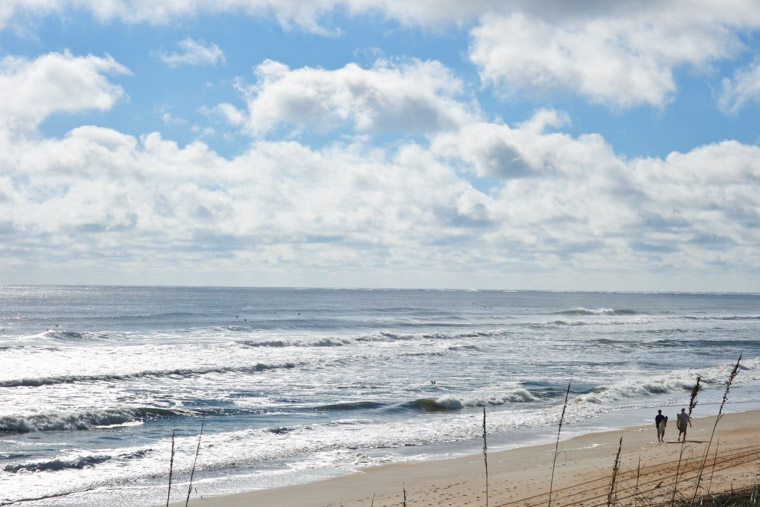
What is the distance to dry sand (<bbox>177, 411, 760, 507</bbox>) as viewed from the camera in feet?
41.5

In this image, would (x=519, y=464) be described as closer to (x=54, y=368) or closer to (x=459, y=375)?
(x=459, y=375)

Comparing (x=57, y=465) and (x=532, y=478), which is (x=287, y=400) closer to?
(x=57, y=465)

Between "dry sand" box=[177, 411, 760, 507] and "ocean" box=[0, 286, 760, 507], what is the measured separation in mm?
1069

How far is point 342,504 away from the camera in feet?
42.4

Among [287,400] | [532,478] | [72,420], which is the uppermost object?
[532,478]

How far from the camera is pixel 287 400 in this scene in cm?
2633

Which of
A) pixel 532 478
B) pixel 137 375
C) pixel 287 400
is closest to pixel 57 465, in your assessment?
pixel 287 400

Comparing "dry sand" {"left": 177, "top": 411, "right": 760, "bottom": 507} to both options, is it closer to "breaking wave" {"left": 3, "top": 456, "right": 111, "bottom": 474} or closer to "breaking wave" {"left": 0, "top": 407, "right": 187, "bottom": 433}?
"breaking wave" {"left": 3, "top": 456, "right": 111, "bottom": 474}

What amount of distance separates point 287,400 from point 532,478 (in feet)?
45.2

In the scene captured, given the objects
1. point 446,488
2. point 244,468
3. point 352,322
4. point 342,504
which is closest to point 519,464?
point 446,488

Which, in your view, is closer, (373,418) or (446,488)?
(446,488)

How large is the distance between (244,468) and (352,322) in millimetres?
60785

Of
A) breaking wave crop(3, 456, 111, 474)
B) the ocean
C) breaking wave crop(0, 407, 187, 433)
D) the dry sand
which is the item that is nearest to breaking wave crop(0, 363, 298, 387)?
the ocean

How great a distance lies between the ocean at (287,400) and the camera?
16.1 m
